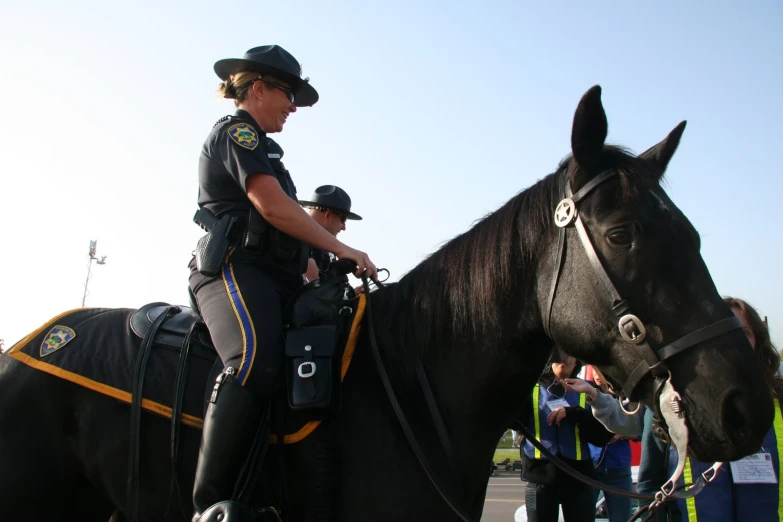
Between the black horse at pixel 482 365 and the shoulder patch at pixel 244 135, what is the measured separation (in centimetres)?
106

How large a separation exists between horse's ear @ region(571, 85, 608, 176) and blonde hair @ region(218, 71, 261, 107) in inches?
74.7

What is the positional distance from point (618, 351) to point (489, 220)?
1.03 meters

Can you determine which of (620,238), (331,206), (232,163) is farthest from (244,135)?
(331,206)

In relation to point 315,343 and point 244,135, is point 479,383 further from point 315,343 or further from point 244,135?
point 244,135

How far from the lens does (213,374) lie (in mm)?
3086

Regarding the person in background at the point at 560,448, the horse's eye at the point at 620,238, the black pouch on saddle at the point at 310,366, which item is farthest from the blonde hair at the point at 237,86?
the person in background at the point at 560,448

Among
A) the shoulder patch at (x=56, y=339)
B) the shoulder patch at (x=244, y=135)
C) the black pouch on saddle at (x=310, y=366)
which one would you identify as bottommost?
the black pouch on saddle at (x=310, y=366)

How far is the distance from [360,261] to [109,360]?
4.72 feet

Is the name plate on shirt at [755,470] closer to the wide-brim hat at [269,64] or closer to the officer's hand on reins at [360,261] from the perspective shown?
the officer's hand on reins at [360,261]

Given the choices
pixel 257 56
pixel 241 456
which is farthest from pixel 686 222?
pixel 257 56

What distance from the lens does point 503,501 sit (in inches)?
695

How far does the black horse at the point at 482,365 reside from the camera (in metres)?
2.54

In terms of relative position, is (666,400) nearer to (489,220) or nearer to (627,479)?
(489,220)

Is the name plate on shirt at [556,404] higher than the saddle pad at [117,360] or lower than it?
lower
